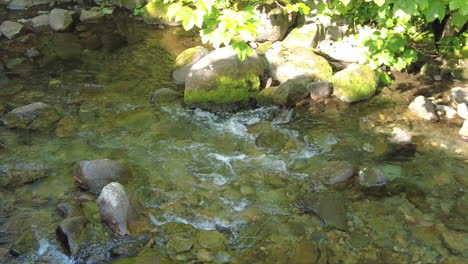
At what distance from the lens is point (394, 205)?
5.39m

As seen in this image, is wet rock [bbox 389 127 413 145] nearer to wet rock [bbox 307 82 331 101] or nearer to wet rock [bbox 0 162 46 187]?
wet rock [bbox 307 82 331 101]

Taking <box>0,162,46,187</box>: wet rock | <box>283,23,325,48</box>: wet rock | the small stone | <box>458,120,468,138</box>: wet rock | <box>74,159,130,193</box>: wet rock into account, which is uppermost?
<box>283,23,325,48</box>: wet rock

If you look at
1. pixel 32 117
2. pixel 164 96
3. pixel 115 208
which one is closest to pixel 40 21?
pixel 32 117

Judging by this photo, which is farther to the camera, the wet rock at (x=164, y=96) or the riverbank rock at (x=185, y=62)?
the riverbank rock at (x=185, y=62)

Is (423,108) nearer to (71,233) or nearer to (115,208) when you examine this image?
(115,208)

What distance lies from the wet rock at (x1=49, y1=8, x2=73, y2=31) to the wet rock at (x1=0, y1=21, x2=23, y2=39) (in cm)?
86

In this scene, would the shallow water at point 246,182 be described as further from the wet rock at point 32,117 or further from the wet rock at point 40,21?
the wet rock at point 40,21

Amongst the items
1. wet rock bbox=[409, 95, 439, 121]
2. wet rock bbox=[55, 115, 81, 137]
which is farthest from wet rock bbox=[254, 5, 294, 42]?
wet rock bbox=[55, 115, 81, 137]

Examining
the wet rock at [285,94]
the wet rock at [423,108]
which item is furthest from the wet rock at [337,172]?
the wet rock at [423,108]

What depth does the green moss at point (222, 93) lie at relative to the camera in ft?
25.3

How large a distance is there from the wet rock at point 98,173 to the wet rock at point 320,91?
384 cm

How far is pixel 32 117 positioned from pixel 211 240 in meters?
4.29

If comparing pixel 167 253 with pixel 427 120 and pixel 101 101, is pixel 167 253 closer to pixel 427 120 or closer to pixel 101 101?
pixel 101 101

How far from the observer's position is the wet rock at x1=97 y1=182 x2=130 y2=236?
4.84m
